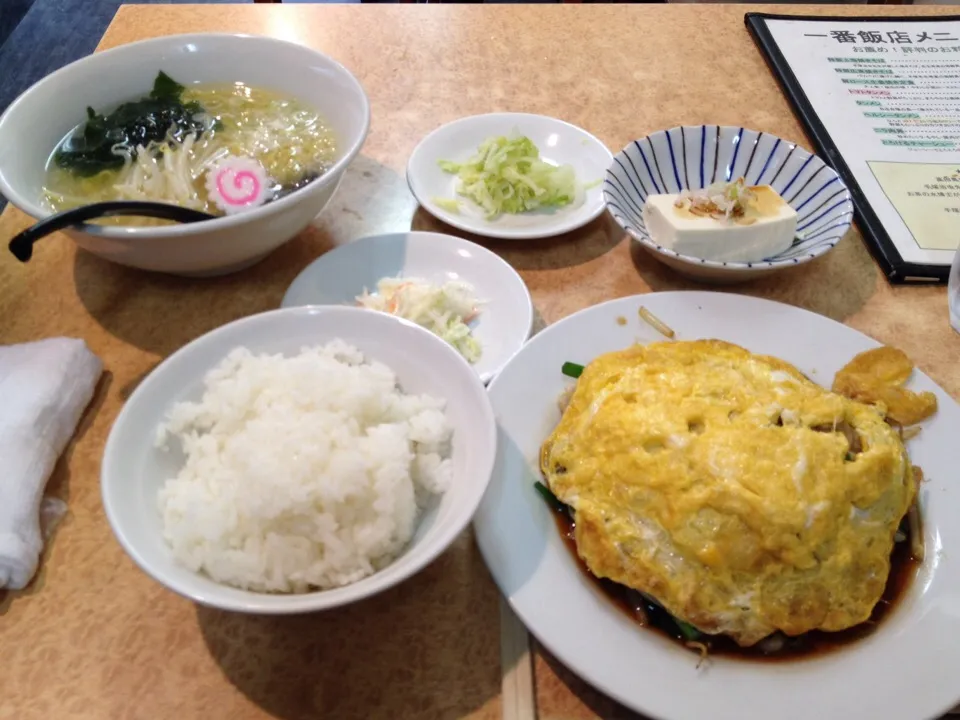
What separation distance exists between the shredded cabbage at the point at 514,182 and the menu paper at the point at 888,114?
78 cm

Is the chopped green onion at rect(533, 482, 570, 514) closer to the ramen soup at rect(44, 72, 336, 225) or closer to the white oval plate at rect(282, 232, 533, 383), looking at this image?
the white oval plate at rect(282, 232, 533, 383)

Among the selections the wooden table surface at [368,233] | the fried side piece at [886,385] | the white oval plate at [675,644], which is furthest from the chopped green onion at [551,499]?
the fried side piece at [886,385]

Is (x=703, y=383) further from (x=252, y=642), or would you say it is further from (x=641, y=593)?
(x=252, y=642)

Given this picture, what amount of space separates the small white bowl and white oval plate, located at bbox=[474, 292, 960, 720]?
15cm

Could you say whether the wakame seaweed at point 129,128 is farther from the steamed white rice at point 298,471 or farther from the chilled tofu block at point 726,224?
the chilled tofu block at point 726,224

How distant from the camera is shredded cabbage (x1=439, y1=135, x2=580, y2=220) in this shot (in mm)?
1818

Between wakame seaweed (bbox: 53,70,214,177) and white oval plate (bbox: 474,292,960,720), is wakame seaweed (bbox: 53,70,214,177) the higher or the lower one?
the higher one

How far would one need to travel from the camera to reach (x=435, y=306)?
4.89 ft

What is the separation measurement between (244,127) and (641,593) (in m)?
1.40

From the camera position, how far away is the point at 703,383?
1.20 meters

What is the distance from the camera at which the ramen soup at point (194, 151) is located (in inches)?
59.3

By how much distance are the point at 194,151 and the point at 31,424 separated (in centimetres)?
74

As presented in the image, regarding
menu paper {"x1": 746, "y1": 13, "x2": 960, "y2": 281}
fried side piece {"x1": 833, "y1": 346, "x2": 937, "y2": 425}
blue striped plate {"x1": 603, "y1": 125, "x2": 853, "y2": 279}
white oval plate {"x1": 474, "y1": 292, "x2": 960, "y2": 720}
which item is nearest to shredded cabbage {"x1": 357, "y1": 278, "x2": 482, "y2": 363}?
white oval plate {"x1": 474, "y1": 292, "x2": 960, "y2": 720}

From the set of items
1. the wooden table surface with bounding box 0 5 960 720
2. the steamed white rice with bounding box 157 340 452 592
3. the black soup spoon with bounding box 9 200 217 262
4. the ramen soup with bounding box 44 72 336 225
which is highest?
the black soup spoon with bounding box 9 200 217 262
